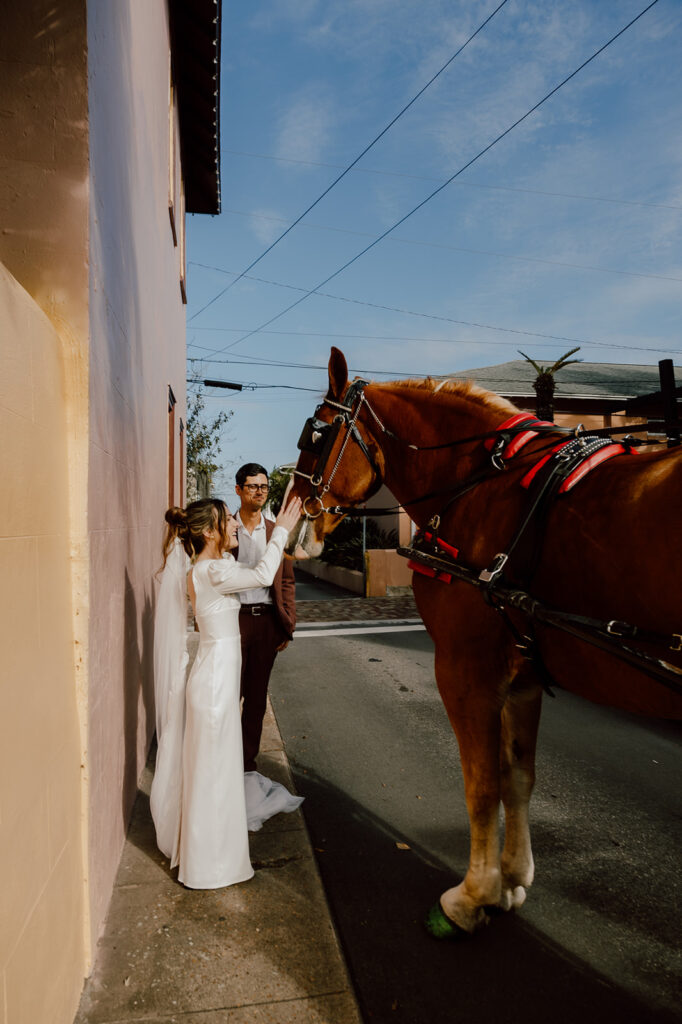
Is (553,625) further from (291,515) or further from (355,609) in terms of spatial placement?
(355,609)

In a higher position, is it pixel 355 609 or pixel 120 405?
pixel 120 405

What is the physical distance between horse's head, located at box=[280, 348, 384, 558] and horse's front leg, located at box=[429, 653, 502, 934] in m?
0.92

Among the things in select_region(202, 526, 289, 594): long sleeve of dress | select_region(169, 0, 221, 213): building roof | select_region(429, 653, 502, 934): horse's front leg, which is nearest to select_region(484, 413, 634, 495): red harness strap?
select_region(429, 653, 502, 934): horse's front leg

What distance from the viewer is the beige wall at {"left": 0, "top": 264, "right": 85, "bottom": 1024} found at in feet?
5.25

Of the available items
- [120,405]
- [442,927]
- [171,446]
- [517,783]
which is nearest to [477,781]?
[517,783]

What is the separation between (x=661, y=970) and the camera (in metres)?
2.50

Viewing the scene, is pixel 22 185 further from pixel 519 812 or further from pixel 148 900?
pixel 519 812

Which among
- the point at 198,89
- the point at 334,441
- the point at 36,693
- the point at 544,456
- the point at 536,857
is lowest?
the point at 536,857

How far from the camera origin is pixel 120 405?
10.3 ft

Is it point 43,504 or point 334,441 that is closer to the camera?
point 43,504

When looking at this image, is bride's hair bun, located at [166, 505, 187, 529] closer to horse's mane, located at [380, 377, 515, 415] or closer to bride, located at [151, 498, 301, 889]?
bride, located at [151, 498, 301, 889]

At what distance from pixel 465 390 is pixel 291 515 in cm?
104

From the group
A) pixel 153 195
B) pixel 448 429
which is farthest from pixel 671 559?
pixel 153 195

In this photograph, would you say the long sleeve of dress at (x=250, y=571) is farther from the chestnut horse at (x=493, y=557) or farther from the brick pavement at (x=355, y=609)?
the brick pavement at (x=355, y=609)
